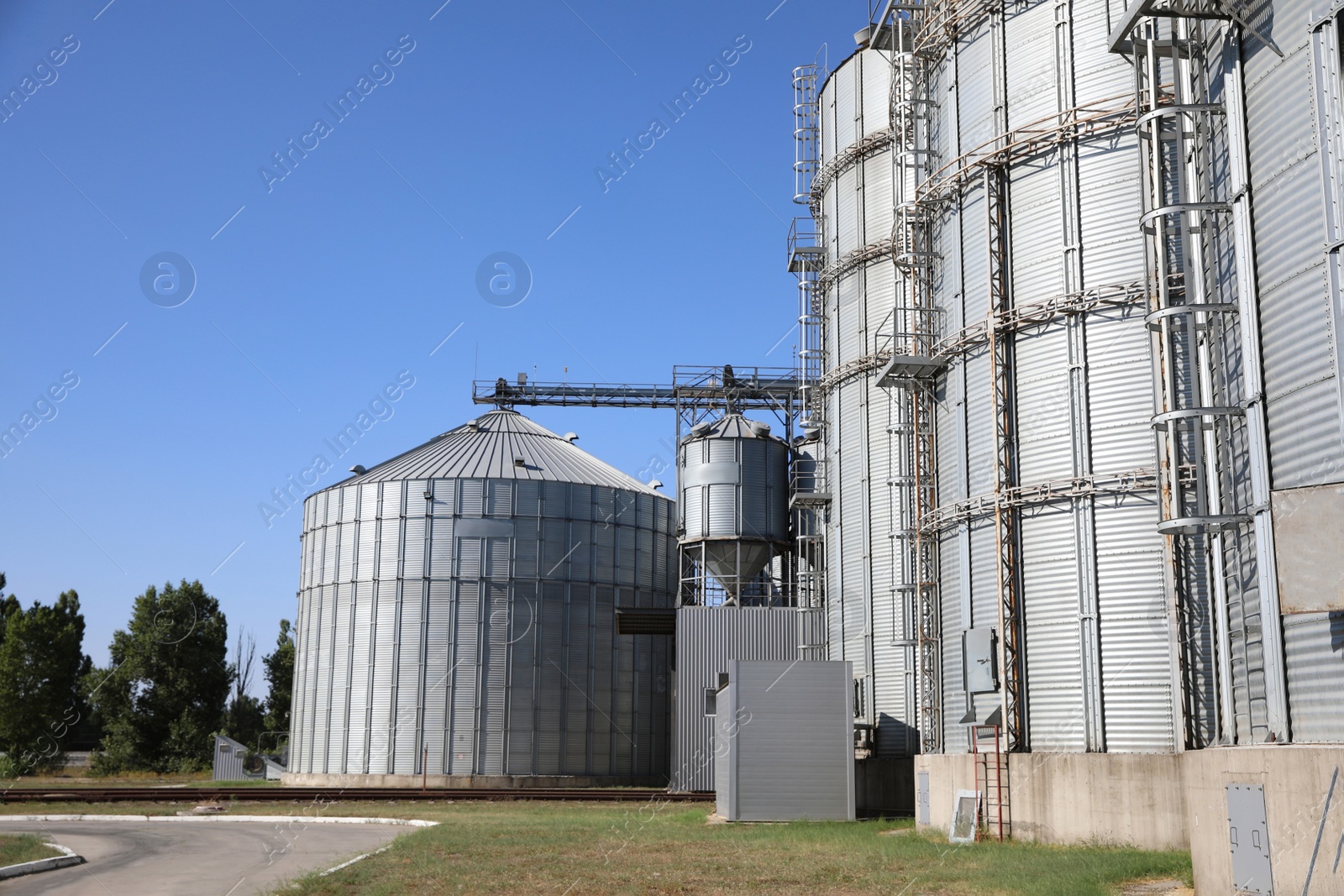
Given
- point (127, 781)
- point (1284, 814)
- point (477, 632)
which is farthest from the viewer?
point (127, 781)

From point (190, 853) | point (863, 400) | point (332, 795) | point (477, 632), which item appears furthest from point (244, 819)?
point (863, 400)

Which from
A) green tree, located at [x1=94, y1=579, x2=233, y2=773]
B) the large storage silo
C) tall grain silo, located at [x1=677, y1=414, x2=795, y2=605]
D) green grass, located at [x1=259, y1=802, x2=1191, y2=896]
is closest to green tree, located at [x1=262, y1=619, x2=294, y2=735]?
green tree, located at [x1=94, y1=579, x2=233, y2=773]

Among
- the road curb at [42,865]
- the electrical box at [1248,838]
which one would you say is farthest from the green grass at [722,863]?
the road curb at [42,865]

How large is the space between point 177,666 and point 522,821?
59071 millimetres

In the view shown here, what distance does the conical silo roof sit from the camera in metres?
60.7

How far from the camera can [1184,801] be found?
24172 mm

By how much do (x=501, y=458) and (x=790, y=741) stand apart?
2910 centimetres

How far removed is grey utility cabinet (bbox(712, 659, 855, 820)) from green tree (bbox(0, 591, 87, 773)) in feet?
197

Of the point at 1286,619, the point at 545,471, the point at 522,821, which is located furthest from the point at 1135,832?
the point at 545,471

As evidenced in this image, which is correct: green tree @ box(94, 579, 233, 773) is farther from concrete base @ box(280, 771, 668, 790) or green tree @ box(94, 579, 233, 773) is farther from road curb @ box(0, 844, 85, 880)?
road curb @ box(0, 844, 85, 880)

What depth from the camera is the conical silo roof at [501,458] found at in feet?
199

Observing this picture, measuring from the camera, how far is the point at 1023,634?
28.4 meters

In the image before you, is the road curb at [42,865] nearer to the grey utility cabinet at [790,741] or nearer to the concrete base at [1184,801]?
the grey utility cabinet at [790,741]

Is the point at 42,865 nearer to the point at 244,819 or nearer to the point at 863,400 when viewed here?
the point at 244,819
